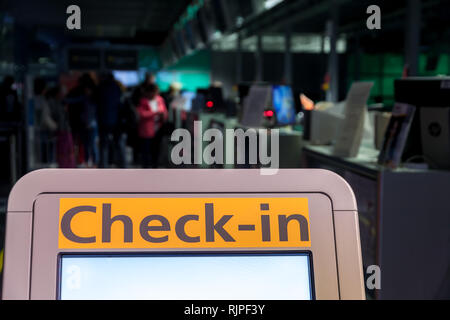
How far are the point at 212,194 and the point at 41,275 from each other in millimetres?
256

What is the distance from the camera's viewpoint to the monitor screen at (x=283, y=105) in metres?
5.87

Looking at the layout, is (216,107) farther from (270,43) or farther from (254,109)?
(270,43)

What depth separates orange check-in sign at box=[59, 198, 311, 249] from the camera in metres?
0.84

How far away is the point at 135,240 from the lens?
2.75ft

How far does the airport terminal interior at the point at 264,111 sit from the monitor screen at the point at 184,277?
13 cm

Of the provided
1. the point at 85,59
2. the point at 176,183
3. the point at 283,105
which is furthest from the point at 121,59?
the point at 176,183

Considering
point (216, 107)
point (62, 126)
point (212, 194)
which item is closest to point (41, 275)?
point (212, 194)

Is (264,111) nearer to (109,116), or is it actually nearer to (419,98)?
(419,98)

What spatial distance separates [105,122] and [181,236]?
7356 millimetres

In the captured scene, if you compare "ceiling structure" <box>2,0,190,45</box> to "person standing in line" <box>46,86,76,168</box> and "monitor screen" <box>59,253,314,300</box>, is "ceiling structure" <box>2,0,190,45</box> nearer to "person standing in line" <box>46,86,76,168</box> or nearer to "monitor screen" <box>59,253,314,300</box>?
"person standing in line" <box>46,86,76,168</box>

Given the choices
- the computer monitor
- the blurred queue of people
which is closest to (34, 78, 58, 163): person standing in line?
the blurred queue of people

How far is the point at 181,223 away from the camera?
847 millimetres

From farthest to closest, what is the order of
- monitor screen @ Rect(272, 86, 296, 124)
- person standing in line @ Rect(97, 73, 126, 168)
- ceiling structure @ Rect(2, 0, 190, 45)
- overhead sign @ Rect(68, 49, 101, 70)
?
ceiling structure @ Rect(2, 0, 190, 45), overhead sign @ Rect(68, 49, 101, 70), person standing in line @ Rect(97, 73, 126, 168), monitor screen @ Rect(272, 86, 296, 124)

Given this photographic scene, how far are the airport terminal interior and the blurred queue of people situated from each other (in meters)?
0.02
